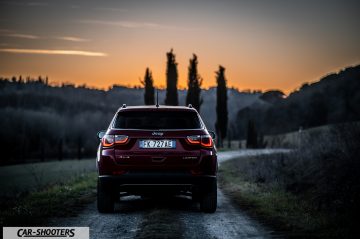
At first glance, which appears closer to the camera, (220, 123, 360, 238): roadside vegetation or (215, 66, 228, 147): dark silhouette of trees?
(220, 123, 360, 238): roadside vegetation

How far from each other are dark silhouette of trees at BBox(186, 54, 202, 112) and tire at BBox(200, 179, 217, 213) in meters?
41.7

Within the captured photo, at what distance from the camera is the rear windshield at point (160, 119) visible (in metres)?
8.64

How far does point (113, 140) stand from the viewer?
8234 millimetres

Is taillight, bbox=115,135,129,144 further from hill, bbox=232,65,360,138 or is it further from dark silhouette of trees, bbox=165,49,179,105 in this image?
hill, bbox=232,65,360,138

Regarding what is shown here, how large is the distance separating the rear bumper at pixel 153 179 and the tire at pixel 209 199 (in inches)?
18.0


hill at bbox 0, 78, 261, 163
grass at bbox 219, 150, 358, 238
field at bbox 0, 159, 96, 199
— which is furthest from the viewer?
hill at bbox 0, 78, 261, 163

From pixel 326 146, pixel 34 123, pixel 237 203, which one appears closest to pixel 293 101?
pixel 34 123

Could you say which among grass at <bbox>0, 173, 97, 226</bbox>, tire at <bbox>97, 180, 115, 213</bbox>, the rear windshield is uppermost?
the rear windshield

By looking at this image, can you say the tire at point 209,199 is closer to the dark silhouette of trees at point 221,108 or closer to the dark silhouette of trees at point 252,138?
the dark silhouette of trees at point 221,108

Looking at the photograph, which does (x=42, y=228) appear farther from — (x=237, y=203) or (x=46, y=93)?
(x=46, y=93)

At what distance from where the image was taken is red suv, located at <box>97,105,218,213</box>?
8078mm

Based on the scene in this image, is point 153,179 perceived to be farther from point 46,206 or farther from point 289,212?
point 46,206

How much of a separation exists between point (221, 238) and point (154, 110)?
9.26 ft

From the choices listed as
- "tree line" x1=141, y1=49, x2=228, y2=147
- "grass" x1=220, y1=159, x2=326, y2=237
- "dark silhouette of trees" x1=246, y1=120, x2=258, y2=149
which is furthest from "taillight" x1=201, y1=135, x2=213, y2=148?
"dark silhouette of trees" x1=246, y1=120, x2=258, y2=149
